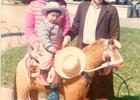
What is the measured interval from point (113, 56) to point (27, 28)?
0.62 metres

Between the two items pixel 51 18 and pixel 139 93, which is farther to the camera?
pixel 139 93

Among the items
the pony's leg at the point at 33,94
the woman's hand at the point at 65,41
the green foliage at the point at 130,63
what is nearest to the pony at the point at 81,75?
the pony's leg at the point at 33,94

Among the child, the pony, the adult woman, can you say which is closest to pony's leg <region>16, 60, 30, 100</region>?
the pony

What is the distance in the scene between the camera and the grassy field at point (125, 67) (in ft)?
13.5

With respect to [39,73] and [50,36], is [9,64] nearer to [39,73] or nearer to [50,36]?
[39,73]

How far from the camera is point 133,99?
4484 millimetres

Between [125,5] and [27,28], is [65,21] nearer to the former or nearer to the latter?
[27,28]

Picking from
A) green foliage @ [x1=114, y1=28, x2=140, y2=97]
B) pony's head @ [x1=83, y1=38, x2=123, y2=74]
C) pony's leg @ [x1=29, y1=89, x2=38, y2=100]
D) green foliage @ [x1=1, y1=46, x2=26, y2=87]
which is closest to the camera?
pony's head @ [x1=83, y1=38, x2=123, y2=74]

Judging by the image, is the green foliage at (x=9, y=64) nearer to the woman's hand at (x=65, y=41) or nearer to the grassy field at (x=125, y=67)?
the grassy field at (x=125, y=67)

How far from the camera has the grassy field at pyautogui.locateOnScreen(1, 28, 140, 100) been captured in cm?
411

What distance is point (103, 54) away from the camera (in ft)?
11.2

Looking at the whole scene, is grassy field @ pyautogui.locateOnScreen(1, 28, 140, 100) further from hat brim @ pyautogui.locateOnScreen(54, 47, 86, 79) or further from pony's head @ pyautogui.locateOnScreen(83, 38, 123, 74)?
pony's head @ pyautogui.locateOnScreen(83, 38, 123, 74)

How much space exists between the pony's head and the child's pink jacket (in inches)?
9.4

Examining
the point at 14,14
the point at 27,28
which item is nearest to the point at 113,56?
the point at 27,28
